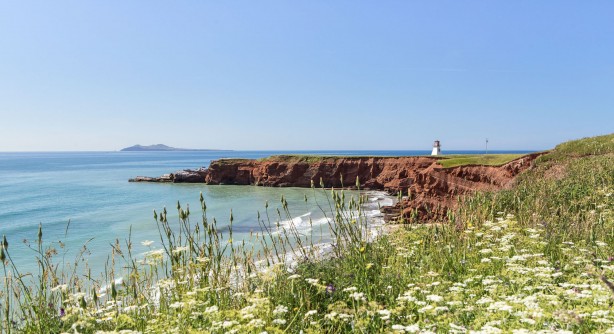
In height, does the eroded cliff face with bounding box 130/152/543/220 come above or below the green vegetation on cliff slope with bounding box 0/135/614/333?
below

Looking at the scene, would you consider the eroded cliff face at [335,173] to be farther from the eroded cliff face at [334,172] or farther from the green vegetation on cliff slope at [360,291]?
the green vegetation on cliff slope at [360,291]

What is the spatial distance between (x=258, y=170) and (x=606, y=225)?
61125mm

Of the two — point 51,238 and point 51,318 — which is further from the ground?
point 51,318

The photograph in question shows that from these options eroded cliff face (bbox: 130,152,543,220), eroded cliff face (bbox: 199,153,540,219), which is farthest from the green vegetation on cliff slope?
eroded cliff face (bbox: 199,153,540,219)

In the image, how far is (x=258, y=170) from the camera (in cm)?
6756

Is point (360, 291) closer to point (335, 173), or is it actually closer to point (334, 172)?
point (335, 173)

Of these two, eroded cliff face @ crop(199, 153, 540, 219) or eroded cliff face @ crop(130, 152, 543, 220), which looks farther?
eroded cliff face @ crop(199, 153, 540, 219)

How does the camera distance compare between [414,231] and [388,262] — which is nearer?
[388,262]

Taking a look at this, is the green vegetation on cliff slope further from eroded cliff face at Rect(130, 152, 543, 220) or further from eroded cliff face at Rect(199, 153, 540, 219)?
eroded cliff face at Rect(199, 153, 540, 219)

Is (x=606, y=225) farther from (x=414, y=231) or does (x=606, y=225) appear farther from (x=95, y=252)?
(x=95, y=252)

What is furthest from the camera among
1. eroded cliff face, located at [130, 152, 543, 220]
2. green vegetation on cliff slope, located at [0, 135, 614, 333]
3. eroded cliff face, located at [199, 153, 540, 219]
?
eroded cliff face, located at [199, 153, 540, 219]

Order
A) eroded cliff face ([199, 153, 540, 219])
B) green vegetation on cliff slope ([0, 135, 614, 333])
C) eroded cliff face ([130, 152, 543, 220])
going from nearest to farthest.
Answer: green vegetation on cliff slope ([0, 135, 614, 333])
eroded cliff face ([130, 152, 543, 220])
eroded cliff face ([199, 153, 540, 219])

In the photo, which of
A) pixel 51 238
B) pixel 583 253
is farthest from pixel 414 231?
pixel 51 238

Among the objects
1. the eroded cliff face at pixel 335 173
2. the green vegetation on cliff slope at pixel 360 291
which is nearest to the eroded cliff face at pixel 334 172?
the eroded cliff face at pixel 335 173
